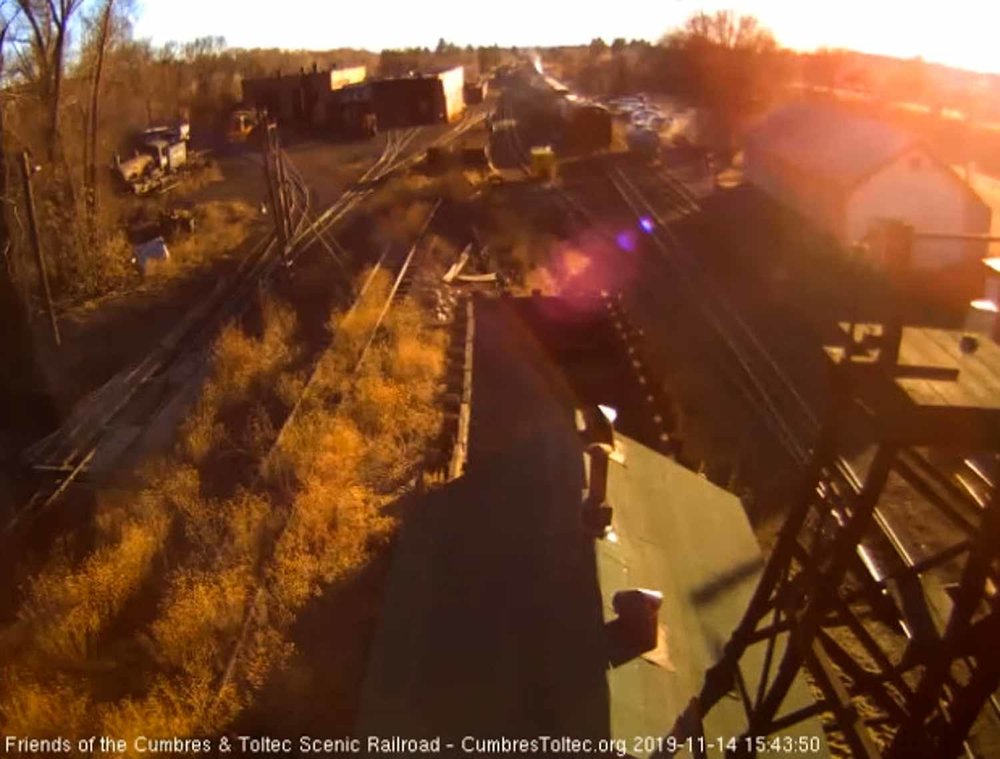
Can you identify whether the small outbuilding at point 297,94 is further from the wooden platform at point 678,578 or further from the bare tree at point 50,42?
the wooden platform at point 678,578

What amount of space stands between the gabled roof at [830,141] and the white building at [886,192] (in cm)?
3

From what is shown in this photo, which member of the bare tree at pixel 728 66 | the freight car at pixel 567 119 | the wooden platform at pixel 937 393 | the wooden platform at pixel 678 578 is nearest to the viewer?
the wooden platform at pixel 937 393

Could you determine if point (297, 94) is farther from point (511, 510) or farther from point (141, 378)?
point (511, 510)

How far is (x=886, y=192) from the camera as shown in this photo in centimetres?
2255

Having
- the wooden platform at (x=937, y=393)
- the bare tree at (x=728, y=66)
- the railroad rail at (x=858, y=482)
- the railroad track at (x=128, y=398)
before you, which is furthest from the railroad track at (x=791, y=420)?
the bare tree at (x=728, y=66)

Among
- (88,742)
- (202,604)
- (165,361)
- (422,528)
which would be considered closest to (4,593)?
(202,604)

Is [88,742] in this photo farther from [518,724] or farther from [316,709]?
[518,724]

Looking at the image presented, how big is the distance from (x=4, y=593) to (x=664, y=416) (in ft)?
25.9

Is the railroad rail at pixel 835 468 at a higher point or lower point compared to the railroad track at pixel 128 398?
higher

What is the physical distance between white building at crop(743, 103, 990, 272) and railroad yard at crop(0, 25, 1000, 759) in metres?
1.85

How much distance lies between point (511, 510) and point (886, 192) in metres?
18.8

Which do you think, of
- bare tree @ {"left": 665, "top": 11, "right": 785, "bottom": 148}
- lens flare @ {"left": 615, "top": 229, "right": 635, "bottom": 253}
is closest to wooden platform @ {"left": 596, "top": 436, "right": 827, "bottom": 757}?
lens flare @ {"left": 615, "top": 229, "right": 635, "bottom": 253}

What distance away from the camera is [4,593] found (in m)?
9.20

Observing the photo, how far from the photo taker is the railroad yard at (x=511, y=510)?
188 inches
